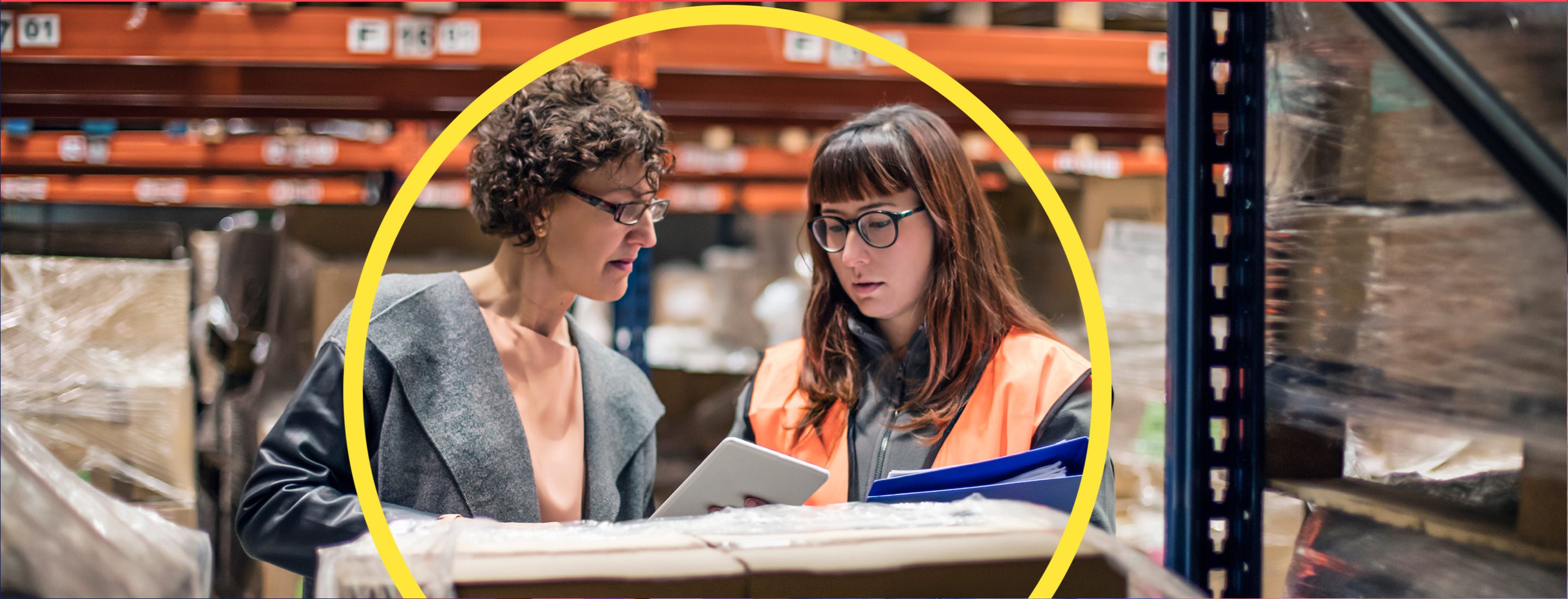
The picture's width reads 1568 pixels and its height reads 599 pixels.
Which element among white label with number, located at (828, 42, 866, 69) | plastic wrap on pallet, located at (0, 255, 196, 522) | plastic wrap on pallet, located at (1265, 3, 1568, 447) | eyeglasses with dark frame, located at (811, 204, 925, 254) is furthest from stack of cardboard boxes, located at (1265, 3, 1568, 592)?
plastic wrap on pallet, located at (0, 255, 196, 522)

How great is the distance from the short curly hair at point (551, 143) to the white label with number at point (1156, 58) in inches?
66.7

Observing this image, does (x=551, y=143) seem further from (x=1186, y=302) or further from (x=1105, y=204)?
(x=1105, y=204)

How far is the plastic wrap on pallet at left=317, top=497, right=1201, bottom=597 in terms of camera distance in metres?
0.74

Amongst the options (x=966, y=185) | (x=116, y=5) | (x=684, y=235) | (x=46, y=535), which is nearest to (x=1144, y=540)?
(x=966, y=185)

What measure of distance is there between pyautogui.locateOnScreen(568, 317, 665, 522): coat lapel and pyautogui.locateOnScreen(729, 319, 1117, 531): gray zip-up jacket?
0.34m

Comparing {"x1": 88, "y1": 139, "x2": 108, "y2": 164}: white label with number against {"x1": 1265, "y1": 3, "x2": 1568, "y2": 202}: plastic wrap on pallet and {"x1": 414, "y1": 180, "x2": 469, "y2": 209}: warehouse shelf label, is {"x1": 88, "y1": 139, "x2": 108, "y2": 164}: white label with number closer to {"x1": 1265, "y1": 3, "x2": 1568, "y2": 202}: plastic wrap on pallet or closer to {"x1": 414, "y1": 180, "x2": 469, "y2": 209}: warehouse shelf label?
{"x1": 414, "y1": 180, "x2": 469, "y2": 209}: warehouse shelf label

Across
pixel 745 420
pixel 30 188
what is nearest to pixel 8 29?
pixel 745 420

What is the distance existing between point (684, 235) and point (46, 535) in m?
7.47

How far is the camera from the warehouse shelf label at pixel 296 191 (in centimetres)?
555

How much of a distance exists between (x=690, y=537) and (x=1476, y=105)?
70 centimetres

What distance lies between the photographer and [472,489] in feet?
3.72

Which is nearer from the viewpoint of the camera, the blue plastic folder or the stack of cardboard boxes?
the stack of cardboard boxes

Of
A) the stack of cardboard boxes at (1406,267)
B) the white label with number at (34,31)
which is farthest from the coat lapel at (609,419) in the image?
the white label with number at (34,31)

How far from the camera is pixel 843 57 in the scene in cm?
233
